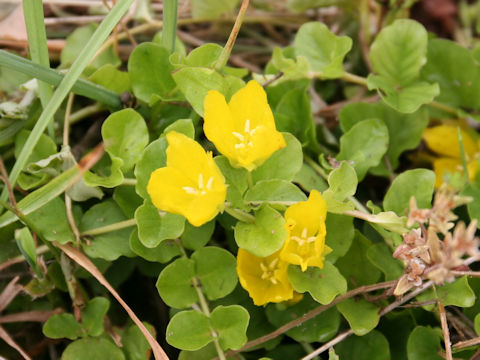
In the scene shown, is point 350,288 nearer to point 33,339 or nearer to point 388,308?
point 388,308

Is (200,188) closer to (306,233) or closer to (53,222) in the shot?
(306,233)

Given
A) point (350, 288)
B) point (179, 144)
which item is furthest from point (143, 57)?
point (350, 288)

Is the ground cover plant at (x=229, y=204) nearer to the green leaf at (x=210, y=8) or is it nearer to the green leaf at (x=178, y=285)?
the green leaf at (x=178, y=285)

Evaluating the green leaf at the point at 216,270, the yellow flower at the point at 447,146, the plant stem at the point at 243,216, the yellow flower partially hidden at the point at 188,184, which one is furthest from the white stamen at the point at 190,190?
the yellow flower at the point at 447,146

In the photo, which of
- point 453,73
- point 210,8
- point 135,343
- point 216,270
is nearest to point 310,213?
point 216,270

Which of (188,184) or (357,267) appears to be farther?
(357,267)

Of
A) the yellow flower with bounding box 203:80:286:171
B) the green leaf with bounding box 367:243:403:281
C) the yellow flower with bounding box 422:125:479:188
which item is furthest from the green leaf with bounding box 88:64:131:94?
the yellow flower with bounding box 422:125:479:188
